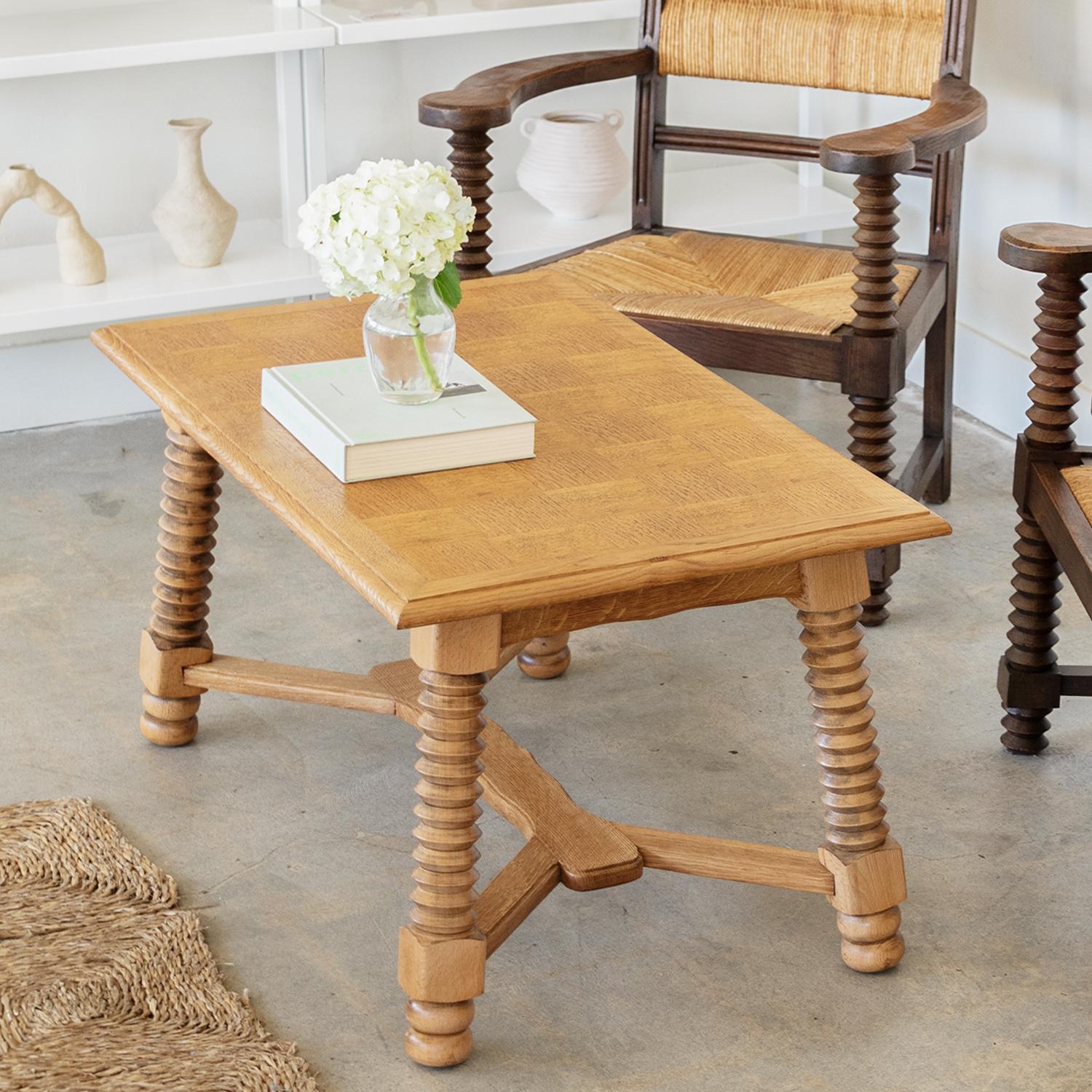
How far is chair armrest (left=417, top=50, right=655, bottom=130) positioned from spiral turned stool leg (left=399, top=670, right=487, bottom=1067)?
3.34 ft

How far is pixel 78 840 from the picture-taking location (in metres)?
1.79

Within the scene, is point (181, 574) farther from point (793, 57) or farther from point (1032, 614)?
point (793, 57)

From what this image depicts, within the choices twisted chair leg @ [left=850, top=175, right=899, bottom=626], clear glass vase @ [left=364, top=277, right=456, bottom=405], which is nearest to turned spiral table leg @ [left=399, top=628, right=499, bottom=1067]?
clear glass vase @ [left=364, top=277, right=456, bottom=405]

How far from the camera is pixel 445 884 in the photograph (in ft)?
4.84

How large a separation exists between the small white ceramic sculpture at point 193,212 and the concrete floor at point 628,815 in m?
0.43

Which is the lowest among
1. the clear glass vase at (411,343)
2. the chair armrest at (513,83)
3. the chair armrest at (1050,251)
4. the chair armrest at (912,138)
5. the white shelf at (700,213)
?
the white shelf at (700,213)

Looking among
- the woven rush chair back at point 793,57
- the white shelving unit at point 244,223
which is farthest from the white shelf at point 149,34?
the woven rush chair back at point 793,57

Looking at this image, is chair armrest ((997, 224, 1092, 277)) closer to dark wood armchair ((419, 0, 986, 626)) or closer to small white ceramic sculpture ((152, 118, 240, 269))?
dark wood armchair ((419, 0, 986, 626))

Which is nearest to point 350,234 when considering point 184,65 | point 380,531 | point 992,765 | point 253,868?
point 380,531

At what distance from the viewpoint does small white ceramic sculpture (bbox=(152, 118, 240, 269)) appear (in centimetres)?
270

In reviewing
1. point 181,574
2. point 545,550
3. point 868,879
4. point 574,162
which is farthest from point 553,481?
point 574,162

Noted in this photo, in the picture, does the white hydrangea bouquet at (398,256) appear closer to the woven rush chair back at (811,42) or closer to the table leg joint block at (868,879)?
the table leg joint block at (868,879)

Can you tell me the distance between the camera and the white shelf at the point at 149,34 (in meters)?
2.52

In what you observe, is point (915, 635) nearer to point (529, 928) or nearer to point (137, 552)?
point (529, 928)
